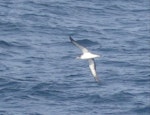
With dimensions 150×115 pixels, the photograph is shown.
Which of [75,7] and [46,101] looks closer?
[46,101]

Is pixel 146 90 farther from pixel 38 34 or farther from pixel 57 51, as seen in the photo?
pixel 38 34

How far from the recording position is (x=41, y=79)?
38.6 meters

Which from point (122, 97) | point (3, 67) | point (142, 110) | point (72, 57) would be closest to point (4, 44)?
point (3, 67)

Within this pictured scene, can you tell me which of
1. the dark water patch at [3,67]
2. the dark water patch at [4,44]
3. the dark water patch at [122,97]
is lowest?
the dark water patch at [122,97]

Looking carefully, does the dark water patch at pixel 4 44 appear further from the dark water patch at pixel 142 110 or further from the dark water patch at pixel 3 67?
the dark water patch at pixel 142 110

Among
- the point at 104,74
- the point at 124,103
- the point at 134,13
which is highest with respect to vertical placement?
the point at 134,13

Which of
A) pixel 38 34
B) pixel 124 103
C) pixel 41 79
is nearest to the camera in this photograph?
pixel 124 103

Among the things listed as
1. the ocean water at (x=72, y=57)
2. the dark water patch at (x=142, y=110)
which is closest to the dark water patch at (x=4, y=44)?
the ocean water at (x=72, y=57)

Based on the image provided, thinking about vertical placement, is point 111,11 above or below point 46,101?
above

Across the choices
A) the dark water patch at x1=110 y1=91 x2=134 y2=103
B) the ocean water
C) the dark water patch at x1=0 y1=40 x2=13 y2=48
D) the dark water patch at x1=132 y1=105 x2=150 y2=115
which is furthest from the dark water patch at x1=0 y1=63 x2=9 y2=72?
the dark water patch at x1=132 y1=105 x2=150 y2=115

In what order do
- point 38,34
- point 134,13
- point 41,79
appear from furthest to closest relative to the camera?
point 134,13 < point 38,34 < point 41,79

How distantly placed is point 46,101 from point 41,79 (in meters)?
2.62

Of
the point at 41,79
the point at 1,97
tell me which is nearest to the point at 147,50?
the point at 41,79

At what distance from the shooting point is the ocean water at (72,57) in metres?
36.0
